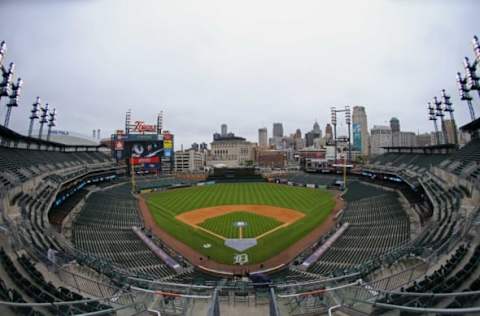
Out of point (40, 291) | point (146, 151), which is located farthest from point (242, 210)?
point (146, 151)

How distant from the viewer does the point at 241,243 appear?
26.6 m

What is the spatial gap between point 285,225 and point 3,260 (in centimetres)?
2758

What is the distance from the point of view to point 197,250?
83.4ft

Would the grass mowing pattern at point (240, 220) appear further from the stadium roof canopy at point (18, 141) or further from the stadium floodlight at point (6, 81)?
the stadium floodlight at point (6, 81)

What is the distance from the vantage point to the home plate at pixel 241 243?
84.0ft

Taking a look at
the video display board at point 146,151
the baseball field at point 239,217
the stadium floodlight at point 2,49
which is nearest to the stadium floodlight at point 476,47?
the baseball field at point 239,217

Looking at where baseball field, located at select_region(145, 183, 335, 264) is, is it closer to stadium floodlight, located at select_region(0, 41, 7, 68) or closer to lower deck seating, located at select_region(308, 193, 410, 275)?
lower deck seating, located at select_region(308, 193, 410, 275)

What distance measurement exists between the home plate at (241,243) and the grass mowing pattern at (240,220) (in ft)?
4.21

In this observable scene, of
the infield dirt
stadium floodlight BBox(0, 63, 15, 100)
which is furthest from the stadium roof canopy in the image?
the infield dirt

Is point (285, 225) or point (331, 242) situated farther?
point (285, 225)

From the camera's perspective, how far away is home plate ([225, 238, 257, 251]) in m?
25.6

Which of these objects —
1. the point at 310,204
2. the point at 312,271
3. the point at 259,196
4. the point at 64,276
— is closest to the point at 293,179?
the point at 259,196

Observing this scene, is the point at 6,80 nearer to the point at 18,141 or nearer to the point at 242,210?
the point at 18,141

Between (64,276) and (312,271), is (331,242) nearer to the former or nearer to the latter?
(312,271)
